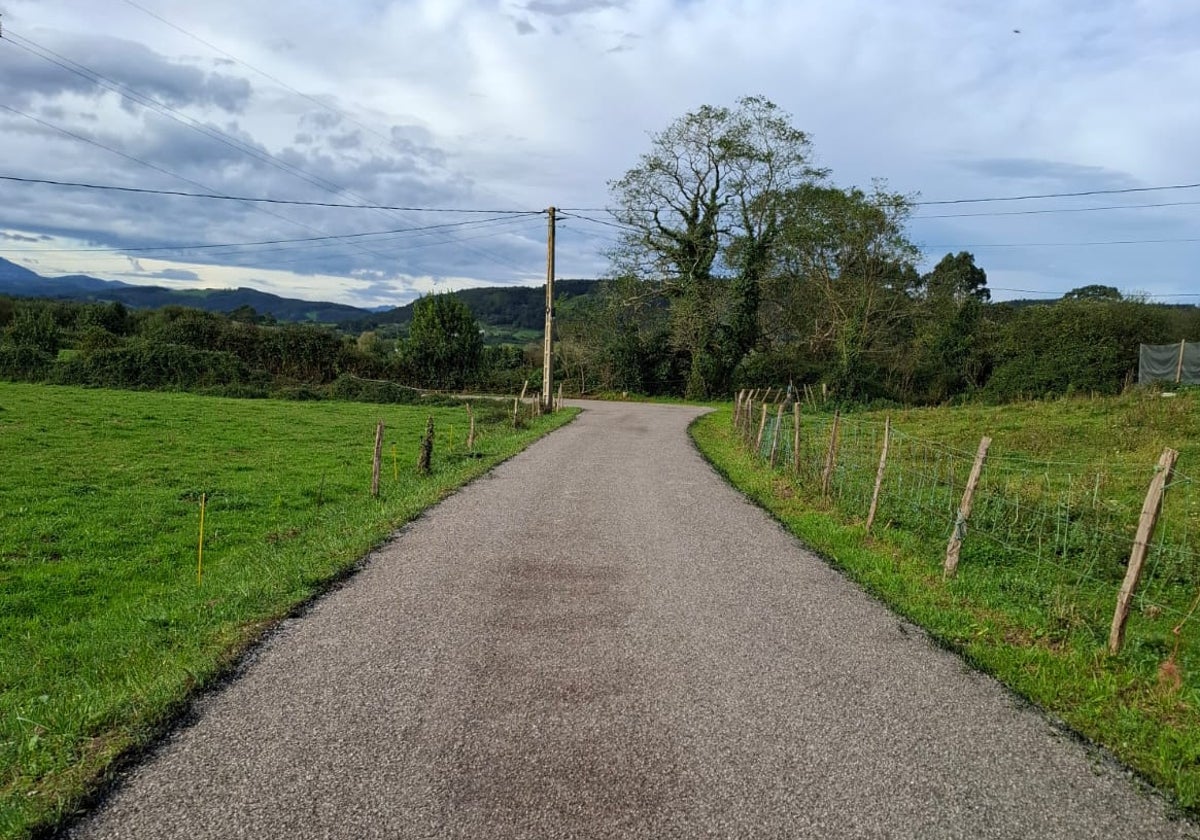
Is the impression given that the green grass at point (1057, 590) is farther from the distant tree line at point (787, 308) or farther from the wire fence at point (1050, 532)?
the distant tree line at point (787, 308)

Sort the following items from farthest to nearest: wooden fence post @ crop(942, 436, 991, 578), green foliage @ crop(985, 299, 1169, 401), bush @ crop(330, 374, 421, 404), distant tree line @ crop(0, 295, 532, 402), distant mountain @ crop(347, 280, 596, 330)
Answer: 1. distant mountain @ crop(347, 280, 596, 330)
2. bush @ crop(330, 374, 421, 404)
3. distant tree line @ crop(0, 295, 532, 402)
4. green foliage @ crop(985, 299, 1169, 401)
5. wooden fence post @ crop(942, 436, 991, 578)

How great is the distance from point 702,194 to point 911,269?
40.3 ft

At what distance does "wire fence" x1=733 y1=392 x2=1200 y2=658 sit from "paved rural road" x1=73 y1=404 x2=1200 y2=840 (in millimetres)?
1481

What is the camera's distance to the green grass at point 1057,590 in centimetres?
479

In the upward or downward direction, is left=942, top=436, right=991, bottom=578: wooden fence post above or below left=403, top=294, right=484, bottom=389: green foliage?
below

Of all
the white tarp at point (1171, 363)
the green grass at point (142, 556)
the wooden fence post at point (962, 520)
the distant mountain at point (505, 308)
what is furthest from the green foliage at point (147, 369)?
the distant mountain at point (505, 308)

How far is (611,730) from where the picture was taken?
14.3 feet

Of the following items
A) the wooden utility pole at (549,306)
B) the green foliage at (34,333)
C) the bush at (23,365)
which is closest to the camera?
the wooden utility pole at (549,306)

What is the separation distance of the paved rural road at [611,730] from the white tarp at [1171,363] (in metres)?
25.1

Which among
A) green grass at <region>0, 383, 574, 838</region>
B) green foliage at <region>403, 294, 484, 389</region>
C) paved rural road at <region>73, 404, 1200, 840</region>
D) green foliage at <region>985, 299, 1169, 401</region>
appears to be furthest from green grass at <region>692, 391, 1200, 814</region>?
green foliage at <region>403, 294, 484, 389</region>

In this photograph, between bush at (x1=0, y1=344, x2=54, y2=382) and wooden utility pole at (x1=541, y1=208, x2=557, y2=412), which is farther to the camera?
bush at (x1=0, y1=344, x2=54, y2=382)

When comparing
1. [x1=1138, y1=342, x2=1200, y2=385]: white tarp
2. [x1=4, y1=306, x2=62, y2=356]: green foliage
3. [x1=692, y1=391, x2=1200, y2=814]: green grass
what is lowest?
[x1=692, y1=391, x2=1200, y2=814]: green grass

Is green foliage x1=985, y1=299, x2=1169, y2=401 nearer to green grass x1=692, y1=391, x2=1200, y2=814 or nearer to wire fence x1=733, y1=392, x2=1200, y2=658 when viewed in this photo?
green grass x1=692, y1=391, x2=1200, y2=814

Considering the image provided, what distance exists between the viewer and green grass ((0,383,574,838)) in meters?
4.32
